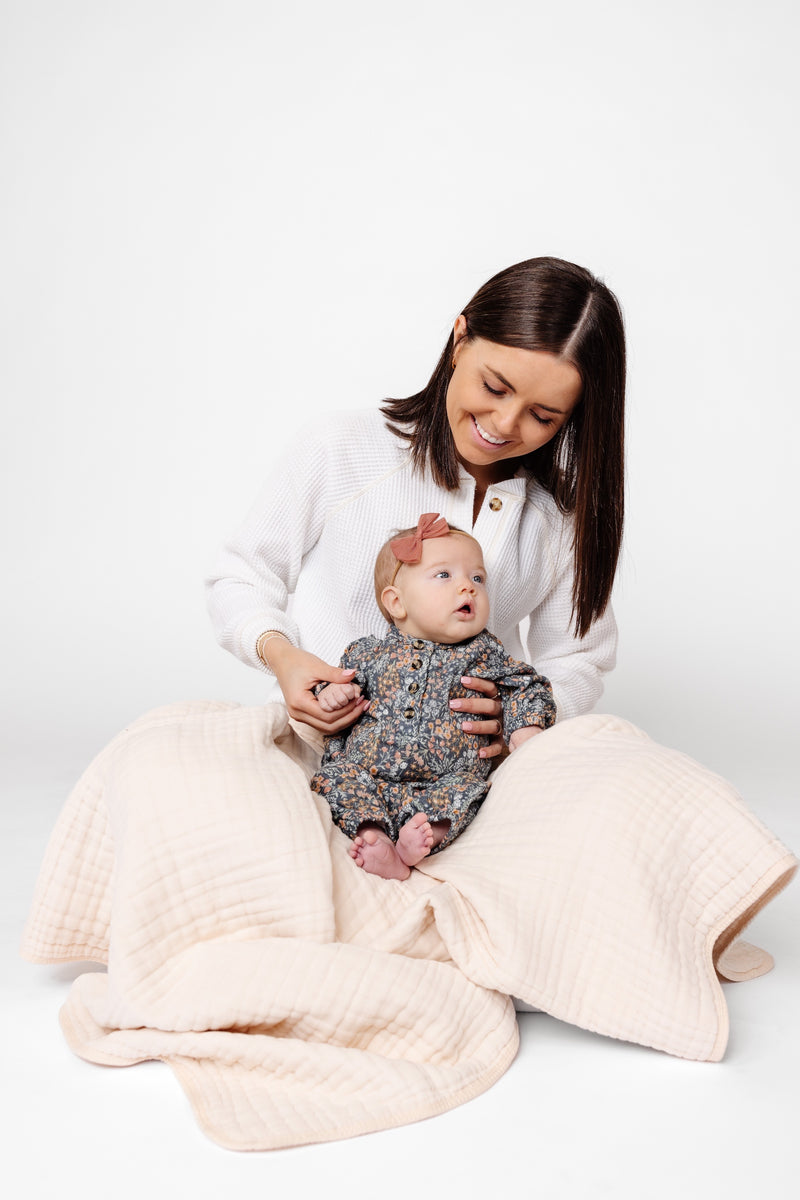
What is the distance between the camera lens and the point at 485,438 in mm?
2592

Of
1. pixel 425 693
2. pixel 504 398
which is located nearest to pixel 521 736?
pixel 425 693

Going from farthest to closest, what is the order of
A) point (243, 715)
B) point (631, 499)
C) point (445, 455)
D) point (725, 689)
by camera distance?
1. point (631, 499)
2. point (725, 689)
3. point (445, 455)
4. point (243, 715)

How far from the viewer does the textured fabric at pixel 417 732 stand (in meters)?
2.29

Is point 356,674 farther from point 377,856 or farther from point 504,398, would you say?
point 504,398

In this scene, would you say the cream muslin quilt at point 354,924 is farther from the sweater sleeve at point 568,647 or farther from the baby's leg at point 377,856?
the sweater sleeve at point 568,647

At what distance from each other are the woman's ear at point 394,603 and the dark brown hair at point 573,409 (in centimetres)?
34

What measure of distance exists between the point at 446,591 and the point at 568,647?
23.4 inches

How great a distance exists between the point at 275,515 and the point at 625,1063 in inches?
→ 54.3

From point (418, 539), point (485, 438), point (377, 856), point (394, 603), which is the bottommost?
point (377, 856)

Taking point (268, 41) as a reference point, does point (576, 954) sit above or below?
below

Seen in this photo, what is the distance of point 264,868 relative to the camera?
1.97 meters

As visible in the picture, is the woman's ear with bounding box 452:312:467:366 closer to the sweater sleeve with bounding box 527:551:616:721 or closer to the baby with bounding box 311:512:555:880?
the baby with bounding box 311:512:555:880

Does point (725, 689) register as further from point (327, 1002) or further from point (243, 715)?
point (327, 1002)

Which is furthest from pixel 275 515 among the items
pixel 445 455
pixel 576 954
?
pixel 576 954
